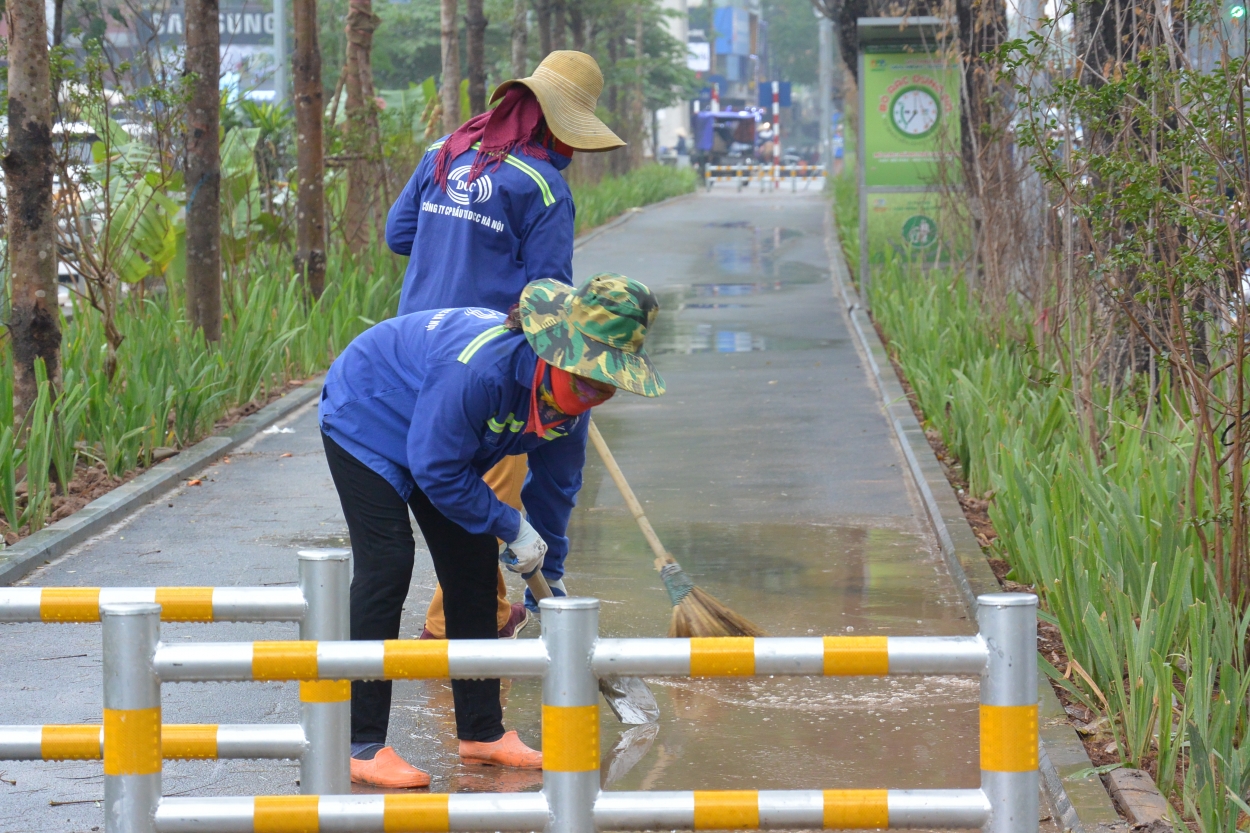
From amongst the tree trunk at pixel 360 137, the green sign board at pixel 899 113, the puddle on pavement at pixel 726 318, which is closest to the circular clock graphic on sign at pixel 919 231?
the green sign board at pixel 899 113

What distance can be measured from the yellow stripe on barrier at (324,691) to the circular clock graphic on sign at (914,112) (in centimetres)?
1156

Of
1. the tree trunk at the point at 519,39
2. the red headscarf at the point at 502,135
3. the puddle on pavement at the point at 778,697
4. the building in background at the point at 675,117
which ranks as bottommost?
the puddle on pavement at the point at 778,697

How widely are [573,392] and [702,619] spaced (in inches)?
66.6

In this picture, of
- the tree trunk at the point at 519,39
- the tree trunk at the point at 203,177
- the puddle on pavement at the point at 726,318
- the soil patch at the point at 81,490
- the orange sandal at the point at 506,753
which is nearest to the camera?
the orange sandal at the point at 506,753

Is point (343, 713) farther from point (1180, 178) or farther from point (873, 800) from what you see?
point (1180, 178)

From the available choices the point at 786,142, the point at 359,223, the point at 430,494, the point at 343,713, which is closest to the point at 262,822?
the point at 343,713

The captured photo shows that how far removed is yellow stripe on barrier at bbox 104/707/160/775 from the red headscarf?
2379mm

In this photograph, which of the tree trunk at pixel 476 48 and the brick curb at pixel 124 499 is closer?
the brick curb at pixel 124 499

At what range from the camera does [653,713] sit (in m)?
4.53

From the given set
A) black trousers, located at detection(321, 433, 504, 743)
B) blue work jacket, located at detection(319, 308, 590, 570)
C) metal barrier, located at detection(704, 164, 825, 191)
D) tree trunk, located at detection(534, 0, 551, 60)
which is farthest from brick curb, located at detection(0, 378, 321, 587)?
metal barrier, located at detection(704, 164, 825, 191)

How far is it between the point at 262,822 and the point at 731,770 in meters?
1.64

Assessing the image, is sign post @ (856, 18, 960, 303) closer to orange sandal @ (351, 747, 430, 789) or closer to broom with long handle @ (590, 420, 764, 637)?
broom with long handle @ (590, 420, 764, 637)

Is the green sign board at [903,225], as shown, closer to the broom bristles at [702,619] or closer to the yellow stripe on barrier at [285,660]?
the broom bristles at [702,619]

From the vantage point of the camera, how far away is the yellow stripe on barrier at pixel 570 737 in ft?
8.88
